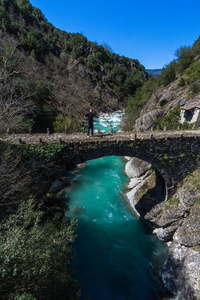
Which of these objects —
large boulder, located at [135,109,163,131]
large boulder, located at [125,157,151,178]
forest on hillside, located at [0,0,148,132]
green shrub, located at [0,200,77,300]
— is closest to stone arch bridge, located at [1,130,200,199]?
green shrub, located at [0,200,77,300]

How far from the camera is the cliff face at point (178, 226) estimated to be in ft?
26.0

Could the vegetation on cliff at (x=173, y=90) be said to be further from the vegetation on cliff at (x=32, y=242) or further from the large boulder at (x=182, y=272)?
the vegetation on cliff at (x=32, y=242)

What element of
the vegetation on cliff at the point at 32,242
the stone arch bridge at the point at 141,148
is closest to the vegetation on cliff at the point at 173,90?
the stone arch bridge at the point at 141,148

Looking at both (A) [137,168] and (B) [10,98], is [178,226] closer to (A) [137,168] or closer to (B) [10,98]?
(A) [137,168]

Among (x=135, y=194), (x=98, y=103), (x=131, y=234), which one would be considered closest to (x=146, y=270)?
(x=131, y=234)

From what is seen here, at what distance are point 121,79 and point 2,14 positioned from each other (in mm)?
44375

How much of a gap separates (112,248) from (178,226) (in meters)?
5.20

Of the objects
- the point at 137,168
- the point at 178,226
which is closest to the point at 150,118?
the point at 137,168

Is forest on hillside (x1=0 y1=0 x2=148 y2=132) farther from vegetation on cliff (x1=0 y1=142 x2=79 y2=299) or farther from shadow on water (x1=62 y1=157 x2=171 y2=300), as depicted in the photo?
vegetation on cliff (x1=0 y1=142 x2=79 y2=299)

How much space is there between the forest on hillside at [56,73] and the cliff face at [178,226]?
1369 cm

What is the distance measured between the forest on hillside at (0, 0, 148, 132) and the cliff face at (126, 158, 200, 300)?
44.9 feet

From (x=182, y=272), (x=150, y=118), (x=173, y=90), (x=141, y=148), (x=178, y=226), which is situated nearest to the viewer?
(x=182, y=272)

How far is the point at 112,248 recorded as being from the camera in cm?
1097

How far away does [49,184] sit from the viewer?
9.36 m
